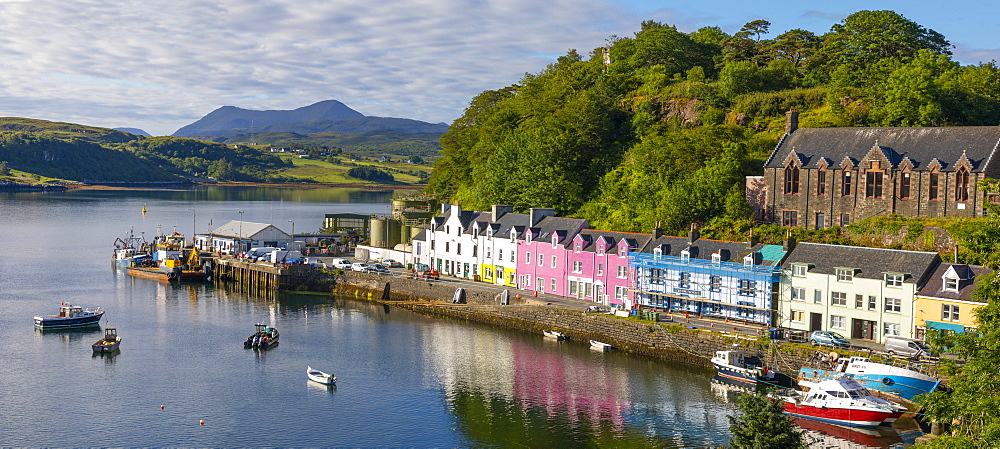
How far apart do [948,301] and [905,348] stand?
12.8 ft

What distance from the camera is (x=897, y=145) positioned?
6719 centimetres

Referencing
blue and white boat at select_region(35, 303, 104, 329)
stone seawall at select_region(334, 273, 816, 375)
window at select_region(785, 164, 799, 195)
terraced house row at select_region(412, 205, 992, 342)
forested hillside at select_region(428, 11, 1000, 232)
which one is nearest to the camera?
terraced house row at select_region(412, 205, 992, 342)

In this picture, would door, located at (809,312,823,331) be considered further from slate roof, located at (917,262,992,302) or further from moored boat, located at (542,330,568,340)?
moored boat, located at (542,330,568,340)

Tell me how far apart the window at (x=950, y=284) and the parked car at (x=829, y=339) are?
20.6 ft

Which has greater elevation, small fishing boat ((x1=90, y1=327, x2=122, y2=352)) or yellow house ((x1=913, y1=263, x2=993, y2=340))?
yellow house ((x1=913, y1=263, x2=993, y2=340))

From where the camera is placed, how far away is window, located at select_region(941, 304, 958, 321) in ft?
167

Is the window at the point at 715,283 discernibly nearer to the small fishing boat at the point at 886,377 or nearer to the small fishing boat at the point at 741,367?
the small fishing boat at the point at 741,367

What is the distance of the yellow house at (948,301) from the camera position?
50.2 metres

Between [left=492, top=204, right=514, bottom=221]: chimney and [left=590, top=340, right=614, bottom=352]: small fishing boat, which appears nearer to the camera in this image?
[left=590, top=340, right=614, bottom=352]: small fishing boat

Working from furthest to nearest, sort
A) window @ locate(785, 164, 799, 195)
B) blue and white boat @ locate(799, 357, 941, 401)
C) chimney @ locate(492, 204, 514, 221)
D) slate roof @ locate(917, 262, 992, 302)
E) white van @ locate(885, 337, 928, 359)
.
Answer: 1. chimney @ locate(492, 204, 514, 221)
2. window @ locate(785, 164, 799, 195)
3. slate roof @ locate(917, 262, 992, 302)
4. white van @ locate(885, 337, 928, 359)
5. blue and white boat @ locate(799, 357, 941, 401)

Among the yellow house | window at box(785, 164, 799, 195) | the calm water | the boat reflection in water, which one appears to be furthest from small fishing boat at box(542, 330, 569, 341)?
the yellow house

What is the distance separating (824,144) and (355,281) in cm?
4454

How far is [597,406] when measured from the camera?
4847cm

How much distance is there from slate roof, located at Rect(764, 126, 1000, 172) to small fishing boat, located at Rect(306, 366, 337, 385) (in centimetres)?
3934
